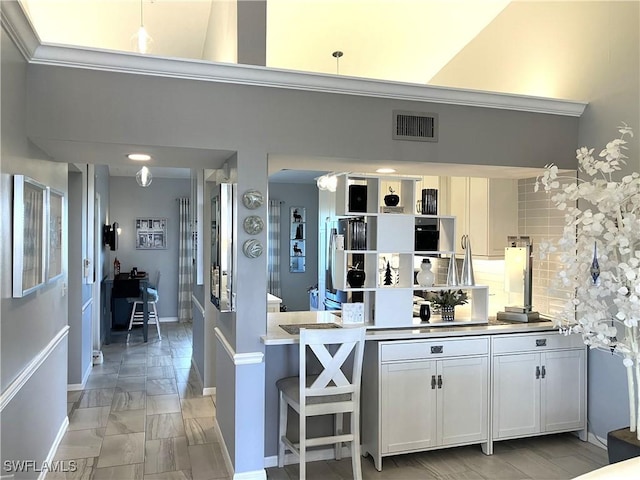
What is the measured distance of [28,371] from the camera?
2678 mm

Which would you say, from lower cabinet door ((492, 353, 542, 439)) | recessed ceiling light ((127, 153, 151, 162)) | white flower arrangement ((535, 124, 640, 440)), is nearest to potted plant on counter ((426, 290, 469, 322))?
lower cabinet door ((492, 353, 542, 439))

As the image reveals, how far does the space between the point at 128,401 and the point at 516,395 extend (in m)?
3.48

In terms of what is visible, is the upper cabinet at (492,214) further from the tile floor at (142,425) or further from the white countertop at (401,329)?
the tile floor at (142,425)

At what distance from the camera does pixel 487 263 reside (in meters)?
4.84

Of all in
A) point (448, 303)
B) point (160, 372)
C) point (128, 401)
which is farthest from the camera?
point (160, 372)

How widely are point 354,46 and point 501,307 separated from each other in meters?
3.06

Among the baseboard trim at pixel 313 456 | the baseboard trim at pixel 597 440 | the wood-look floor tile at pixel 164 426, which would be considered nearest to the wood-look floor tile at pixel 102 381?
the wood-look floor tile at pixel 164 426

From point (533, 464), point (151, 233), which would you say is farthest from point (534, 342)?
point (151, 233)

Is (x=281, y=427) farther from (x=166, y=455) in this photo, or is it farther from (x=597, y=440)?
(x=597, y=440)

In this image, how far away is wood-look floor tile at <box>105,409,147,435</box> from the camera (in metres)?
3.98

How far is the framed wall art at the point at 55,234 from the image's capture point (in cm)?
314

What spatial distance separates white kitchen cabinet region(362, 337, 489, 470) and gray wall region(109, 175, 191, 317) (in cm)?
656

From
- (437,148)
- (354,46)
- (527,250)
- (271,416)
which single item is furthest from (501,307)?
(354,46)

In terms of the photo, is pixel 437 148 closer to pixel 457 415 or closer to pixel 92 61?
pixel 457 415
